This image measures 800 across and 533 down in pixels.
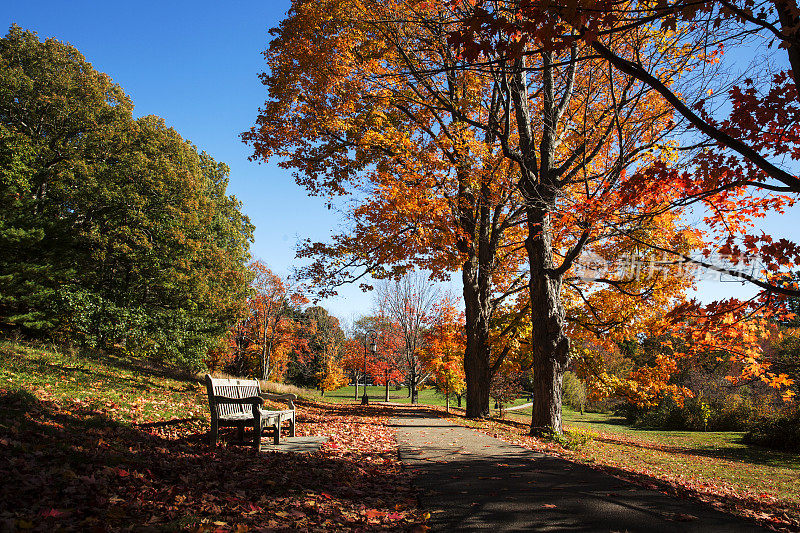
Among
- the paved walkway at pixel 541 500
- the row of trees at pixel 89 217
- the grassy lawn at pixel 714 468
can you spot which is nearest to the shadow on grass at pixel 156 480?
the paved walkway at pixel 541 500

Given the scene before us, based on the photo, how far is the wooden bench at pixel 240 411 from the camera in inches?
234

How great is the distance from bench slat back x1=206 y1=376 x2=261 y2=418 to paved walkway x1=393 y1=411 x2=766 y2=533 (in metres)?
2.92

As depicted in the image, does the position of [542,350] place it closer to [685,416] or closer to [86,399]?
[86,399]

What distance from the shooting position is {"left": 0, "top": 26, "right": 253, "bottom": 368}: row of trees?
14.9 meters

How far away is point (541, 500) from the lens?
390 centimetres

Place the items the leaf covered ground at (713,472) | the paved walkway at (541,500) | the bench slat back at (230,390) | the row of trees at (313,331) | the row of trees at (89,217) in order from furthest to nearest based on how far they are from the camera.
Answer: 1. the row of trees at (313,331)
2. the row of trees at (89,217)
3. the bench slat back at (230,390)
4. the leaf covered ground at (713,472)
5. the paved walkway at (541,500)

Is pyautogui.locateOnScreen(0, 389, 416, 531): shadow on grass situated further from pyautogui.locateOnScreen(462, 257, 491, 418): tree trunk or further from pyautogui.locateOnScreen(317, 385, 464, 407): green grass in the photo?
pyautogui.locateOnScreen(317, 385, 464, 407): green grass

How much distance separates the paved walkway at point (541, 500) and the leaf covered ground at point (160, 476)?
34cm

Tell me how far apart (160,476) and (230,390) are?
2.76 m

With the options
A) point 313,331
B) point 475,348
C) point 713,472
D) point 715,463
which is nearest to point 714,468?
point 713,472

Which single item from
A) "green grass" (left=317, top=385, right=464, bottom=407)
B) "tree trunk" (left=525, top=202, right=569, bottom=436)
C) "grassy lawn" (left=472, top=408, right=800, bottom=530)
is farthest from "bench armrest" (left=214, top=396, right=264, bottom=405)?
"green grass" (left=317, top=385, right=464, bottom=407)

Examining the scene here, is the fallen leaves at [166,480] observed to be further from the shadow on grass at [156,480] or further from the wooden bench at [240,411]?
the wooden bench at [240,411]

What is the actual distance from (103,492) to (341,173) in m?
11.9

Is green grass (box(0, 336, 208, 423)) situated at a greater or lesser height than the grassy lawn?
greater
